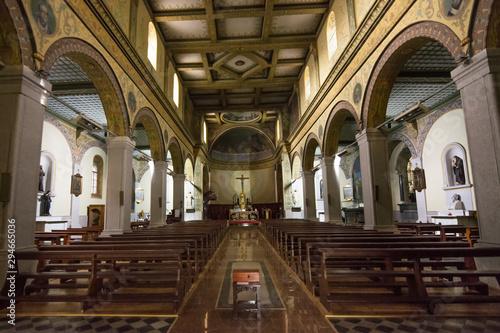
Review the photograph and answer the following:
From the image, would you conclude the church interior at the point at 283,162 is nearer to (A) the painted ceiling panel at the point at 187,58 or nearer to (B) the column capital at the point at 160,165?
(A) the painted ceiling panel at the point at 187,58

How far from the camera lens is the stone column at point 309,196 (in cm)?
1573

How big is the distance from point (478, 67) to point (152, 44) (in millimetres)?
10847

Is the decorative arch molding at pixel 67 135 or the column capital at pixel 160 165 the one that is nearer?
the column capital at pixel 160 165

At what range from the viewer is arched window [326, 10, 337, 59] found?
436 inches

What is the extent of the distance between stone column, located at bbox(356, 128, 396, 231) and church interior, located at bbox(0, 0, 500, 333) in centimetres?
6

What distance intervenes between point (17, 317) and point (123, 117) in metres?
5.98

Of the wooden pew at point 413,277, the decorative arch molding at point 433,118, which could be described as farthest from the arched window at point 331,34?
the wooden pew at point 413,277

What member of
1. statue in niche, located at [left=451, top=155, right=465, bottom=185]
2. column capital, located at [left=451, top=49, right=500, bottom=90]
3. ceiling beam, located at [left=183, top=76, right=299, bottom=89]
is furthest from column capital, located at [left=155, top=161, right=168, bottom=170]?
statue in niche, located at [left=451, top=155, right=465, bottom=185]

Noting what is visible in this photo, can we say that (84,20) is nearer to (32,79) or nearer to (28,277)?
(32,79)

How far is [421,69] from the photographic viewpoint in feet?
34.9

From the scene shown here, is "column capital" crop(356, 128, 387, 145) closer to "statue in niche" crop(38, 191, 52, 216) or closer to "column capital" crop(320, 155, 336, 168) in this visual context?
"column capital" crop(320, 155, 336, 168)

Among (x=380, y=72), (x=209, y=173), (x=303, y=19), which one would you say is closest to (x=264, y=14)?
(x=303, y=19)

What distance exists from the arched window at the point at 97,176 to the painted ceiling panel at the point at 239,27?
1077cm

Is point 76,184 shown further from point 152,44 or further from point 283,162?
point 283,162
